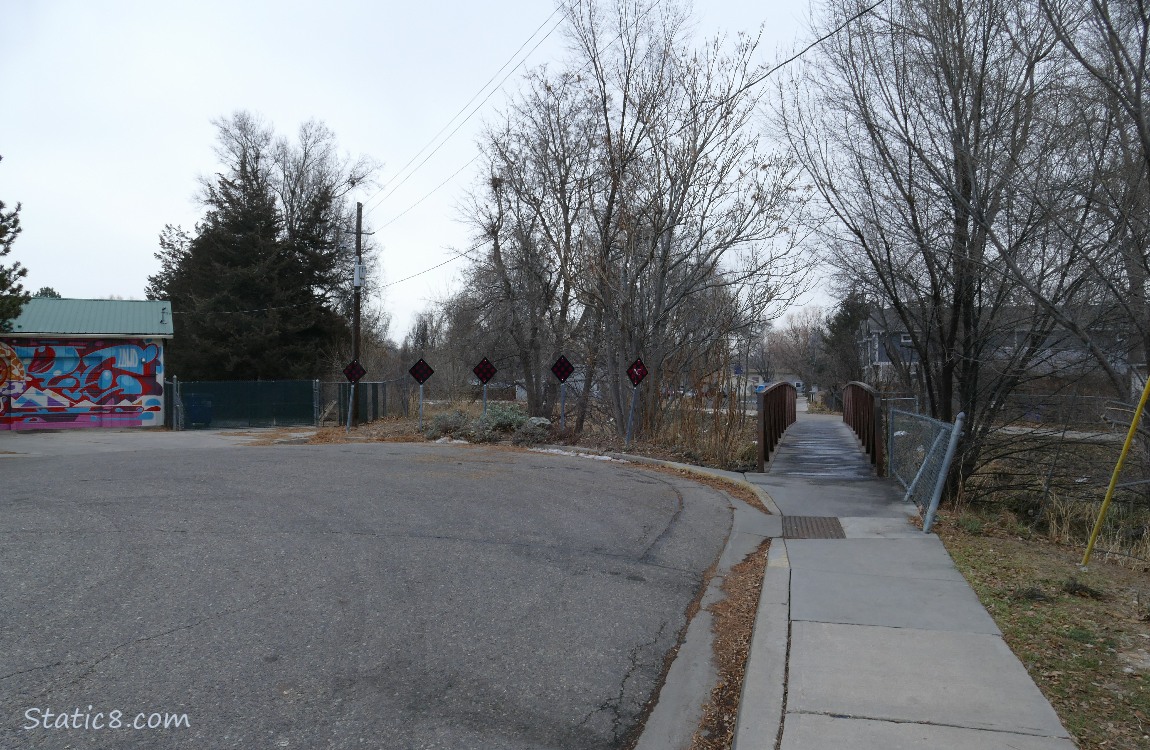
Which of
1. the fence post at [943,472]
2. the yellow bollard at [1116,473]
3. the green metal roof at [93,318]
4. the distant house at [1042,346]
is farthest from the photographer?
the green metal roof at [93,318]

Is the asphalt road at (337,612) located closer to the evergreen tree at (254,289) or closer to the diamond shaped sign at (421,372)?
the diamond shaped sign at (421,372)

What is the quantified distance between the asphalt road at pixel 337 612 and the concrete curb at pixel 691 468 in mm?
1377

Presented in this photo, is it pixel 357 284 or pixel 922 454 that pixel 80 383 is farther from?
pixel 922 454

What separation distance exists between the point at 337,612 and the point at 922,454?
799 cm

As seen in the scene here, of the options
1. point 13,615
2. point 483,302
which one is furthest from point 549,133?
point 13,615

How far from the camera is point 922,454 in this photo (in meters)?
11.1

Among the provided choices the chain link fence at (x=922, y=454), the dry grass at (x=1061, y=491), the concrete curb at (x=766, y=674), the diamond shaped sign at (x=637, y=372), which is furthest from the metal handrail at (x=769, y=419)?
the concrete curb at (x=766, y=674)

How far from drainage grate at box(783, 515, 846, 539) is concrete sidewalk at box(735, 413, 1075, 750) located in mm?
245

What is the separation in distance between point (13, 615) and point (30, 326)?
28.3 metres

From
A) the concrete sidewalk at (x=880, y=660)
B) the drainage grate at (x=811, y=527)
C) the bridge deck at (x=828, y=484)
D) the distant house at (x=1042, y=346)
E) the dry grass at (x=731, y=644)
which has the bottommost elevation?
the dry grass at (x=731, y=644)

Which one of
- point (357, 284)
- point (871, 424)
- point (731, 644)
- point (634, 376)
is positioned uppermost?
point (357, 284)

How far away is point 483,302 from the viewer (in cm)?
3209

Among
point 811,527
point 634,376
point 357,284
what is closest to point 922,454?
point 811,527

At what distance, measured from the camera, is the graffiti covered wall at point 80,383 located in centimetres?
2909
